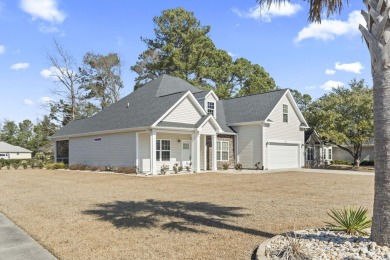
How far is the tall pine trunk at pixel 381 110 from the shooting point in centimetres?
526

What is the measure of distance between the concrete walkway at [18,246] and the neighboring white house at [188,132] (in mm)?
14124

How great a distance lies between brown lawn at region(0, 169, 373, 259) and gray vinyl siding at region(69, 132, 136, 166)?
30.5ft

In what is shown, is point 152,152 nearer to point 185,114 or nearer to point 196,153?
point 196,153

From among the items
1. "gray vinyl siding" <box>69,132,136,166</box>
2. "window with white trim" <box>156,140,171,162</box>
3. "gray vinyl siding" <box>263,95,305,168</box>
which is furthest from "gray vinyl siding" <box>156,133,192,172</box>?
"gray vinyl siding" <box>263,95,305,168</box>

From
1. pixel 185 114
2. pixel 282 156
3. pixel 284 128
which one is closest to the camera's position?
pixel 185 114

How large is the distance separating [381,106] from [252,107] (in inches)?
930

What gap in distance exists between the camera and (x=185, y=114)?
24016 millimetres

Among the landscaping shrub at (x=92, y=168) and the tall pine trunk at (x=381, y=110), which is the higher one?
the tall pine trunk at (x=381, y=110)

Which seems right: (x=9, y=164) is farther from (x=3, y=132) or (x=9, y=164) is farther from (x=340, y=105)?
(x=3, y=132)

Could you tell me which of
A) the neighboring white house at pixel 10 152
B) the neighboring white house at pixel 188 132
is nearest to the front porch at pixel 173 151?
the neighboring white house at pixel 188 132

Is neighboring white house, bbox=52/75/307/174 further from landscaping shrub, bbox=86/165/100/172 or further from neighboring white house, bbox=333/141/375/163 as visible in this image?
neighboring white house, bbox=333/141/375/163

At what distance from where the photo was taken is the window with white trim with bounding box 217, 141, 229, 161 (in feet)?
88.5

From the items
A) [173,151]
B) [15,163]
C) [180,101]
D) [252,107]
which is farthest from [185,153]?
[15,163]

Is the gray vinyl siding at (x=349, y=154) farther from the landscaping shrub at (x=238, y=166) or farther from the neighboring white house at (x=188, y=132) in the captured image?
the landscaping shrub at (x=238, y=166)
